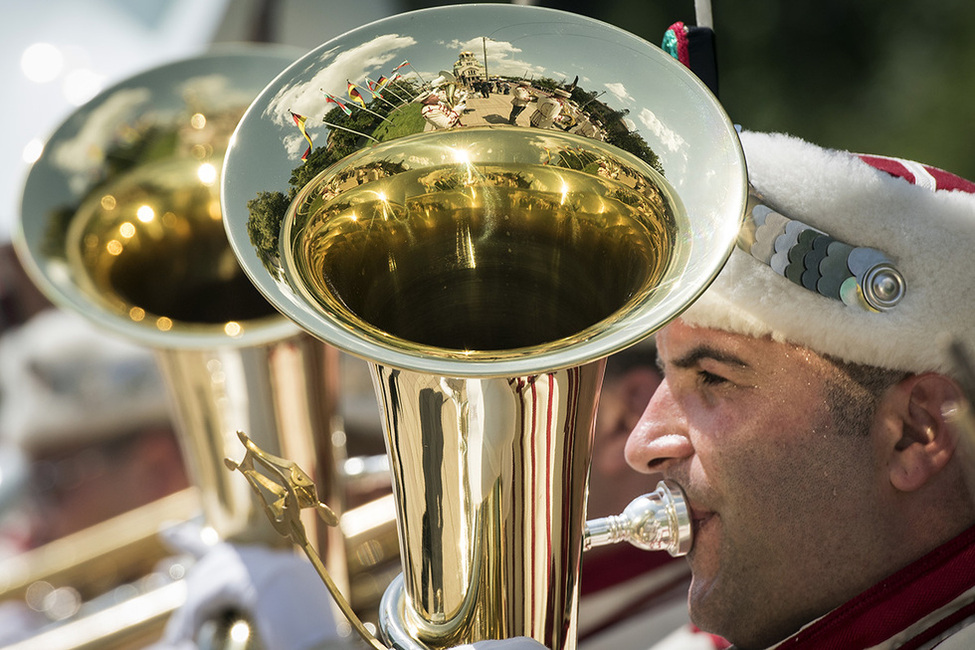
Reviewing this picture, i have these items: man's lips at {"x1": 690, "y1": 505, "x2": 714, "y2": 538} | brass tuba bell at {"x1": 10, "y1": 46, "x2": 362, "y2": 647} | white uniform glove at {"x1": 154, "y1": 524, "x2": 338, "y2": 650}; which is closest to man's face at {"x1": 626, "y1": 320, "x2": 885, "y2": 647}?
man's lips at {"x1": 690, "y1": 505, "x2": 714, "y2": 538}

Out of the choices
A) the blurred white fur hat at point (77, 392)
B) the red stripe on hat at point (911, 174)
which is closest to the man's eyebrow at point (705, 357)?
the red stripe on hat at point (911, 174)

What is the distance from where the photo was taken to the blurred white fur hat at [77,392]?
3.37m

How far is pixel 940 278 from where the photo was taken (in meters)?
1.14

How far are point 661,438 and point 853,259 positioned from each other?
1.26ft

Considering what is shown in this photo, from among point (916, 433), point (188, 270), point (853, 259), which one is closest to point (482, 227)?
point (853, 259)

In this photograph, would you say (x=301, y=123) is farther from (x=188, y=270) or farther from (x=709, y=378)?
(x=188, y=270)

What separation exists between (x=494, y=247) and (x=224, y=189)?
1.10 feet

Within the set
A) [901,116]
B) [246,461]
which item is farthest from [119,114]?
[901,116]

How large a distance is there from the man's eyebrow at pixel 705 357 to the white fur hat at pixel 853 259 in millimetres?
50

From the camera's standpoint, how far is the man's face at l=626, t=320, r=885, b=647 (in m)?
1.27

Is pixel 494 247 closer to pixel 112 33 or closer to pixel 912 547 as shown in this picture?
pixel 912 547

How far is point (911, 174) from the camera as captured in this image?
4.11ft

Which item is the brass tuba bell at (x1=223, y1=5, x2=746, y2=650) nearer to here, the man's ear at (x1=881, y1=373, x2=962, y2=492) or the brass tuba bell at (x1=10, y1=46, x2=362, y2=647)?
the man's ear at (x1=881, y1=373, x2=962, y2=492)

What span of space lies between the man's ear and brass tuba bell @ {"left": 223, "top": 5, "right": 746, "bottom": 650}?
358 millimetres
